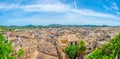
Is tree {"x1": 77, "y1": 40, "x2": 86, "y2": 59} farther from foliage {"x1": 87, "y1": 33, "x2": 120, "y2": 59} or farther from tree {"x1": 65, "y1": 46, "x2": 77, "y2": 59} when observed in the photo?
foliage {"x1": 87, "y1": 33, "x2": 120, "y2": 59}

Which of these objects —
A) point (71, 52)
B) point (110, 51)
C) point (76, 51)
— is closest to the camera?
point (110, 51)

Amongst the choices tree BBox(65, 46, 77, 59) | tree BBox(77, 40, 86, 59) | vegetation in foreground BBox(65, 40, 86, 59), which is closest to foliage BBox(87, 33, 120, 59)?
tree BBox(77, 40, 86, 59)

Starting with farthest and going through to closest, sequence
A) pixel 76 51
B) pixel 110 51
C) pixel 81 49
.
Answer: pixel 76 51
pixel 81 49
pixel 110 51

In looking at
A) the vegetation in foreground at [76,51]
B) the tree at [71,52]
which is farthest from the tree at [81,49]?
the tree at [71,52]

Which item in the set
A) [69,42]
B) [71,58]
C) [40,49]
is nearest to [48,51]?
[40,49]

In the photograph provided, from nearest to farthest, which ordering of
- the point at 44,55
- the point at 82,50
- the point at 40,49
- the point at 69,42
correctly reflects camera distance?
the point at 44,55, the point at 40,49, the point at 82,50, the point at 69,42

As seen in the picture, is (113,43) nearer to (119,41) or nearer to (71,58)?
(119,41)

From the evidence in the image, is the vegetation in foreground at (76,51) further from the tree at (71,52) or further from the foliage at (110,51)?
the foliage at (110,51)

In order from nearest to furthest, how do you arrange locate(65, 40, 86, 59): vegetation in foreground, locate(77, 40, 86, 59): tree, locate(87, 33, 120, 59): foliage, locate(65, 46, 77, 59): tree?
locate(87, 33, 120, 59): foliage → locate(77, 40, 86, 59): tree → locate(65, 40, 86, 59): vegetation in foreground → locate(65, 46, 77, 59): tree

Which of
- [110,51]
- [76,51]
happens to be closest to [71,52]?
[76,51]

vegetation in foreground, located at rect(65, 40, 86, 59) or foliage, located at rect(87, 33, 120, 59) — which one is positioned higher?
foliage, located at rect(87, 33, 120, 59)

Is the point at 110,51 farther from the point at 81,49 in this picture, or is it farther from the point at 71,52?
the point at 71,52
